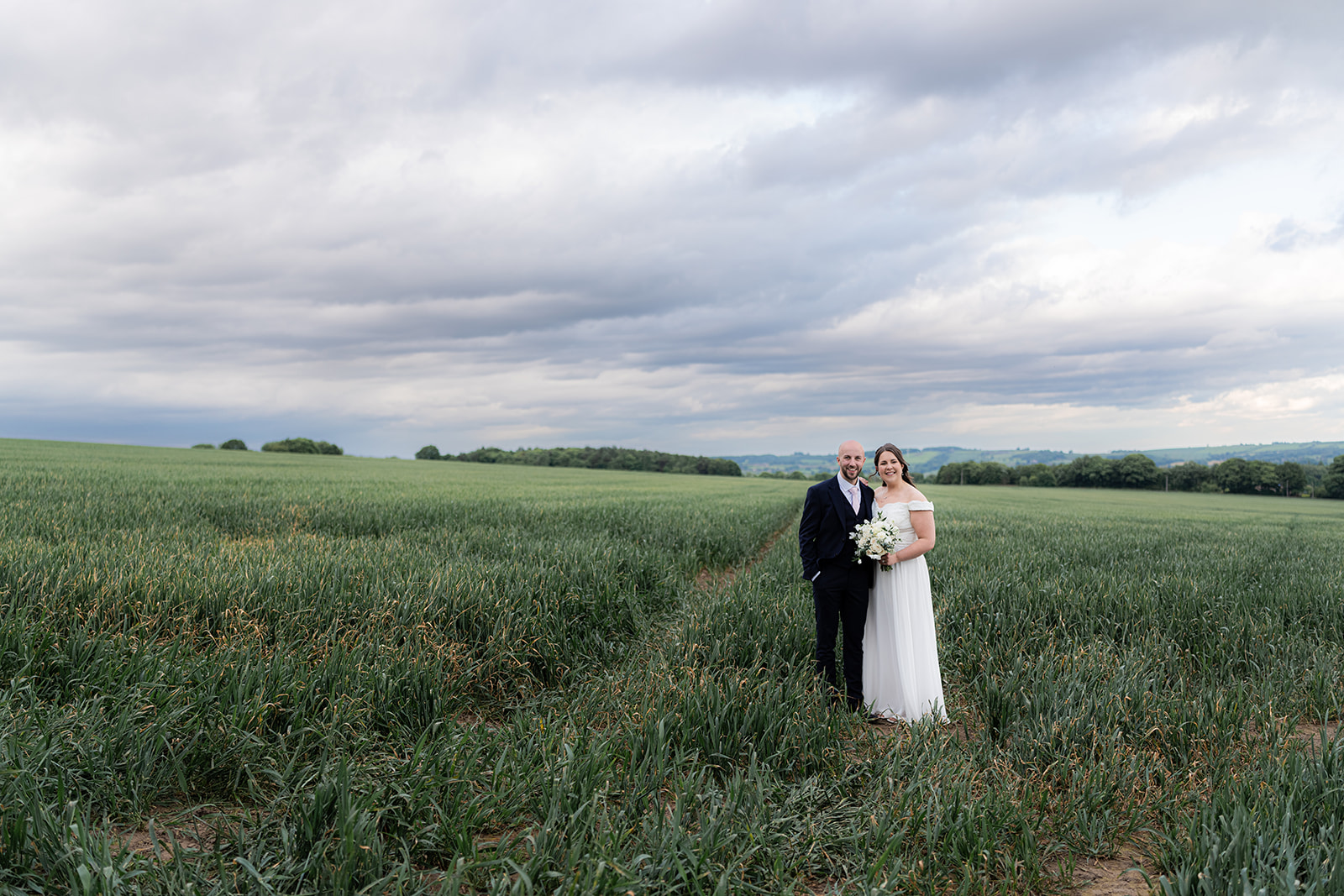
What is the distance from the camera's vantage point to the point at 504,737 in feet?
13.8

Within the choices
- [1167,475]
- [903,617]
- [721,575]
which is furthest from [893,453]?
[1167,475]

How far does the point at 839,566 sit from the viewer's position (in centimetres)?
546

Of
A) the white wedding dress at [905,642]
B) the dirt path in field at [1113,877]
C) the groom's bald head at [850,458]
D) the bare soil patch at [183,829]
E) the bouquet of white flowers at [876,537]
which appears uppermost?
the groom's bald head at [850,458]

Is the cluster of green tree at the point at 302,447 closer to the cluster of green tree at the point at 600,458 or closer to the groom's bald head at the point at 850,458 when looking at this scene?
the cluster of green tree at the point at 600,458

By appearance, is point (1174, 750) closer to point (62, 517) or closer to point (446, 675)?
point (446, 675)

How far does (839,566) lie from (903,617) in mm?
704

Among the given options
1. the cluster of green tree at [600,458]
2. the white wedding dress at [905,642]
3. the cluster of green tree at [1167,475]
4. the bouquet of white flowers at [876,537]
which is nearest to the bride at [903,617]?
the white wedding dress at [905,642]

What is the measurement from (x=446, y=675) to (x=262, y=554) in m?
4.05

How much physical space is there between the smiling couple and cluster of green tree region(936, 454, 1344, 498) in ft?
382

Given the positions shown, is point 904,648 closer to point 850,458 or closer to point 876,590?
point 876,590

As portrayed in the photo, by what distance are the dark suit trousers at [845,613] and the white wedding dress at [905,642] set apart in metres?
0.14

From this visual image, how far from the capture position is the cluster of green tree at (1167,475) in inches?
3516

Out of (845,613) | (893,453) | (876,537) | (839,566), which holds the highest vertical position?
(893,453)

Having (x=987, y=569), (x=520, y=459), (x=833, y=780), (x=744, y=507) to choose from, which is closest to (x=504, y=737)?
(x=833, y=780)
